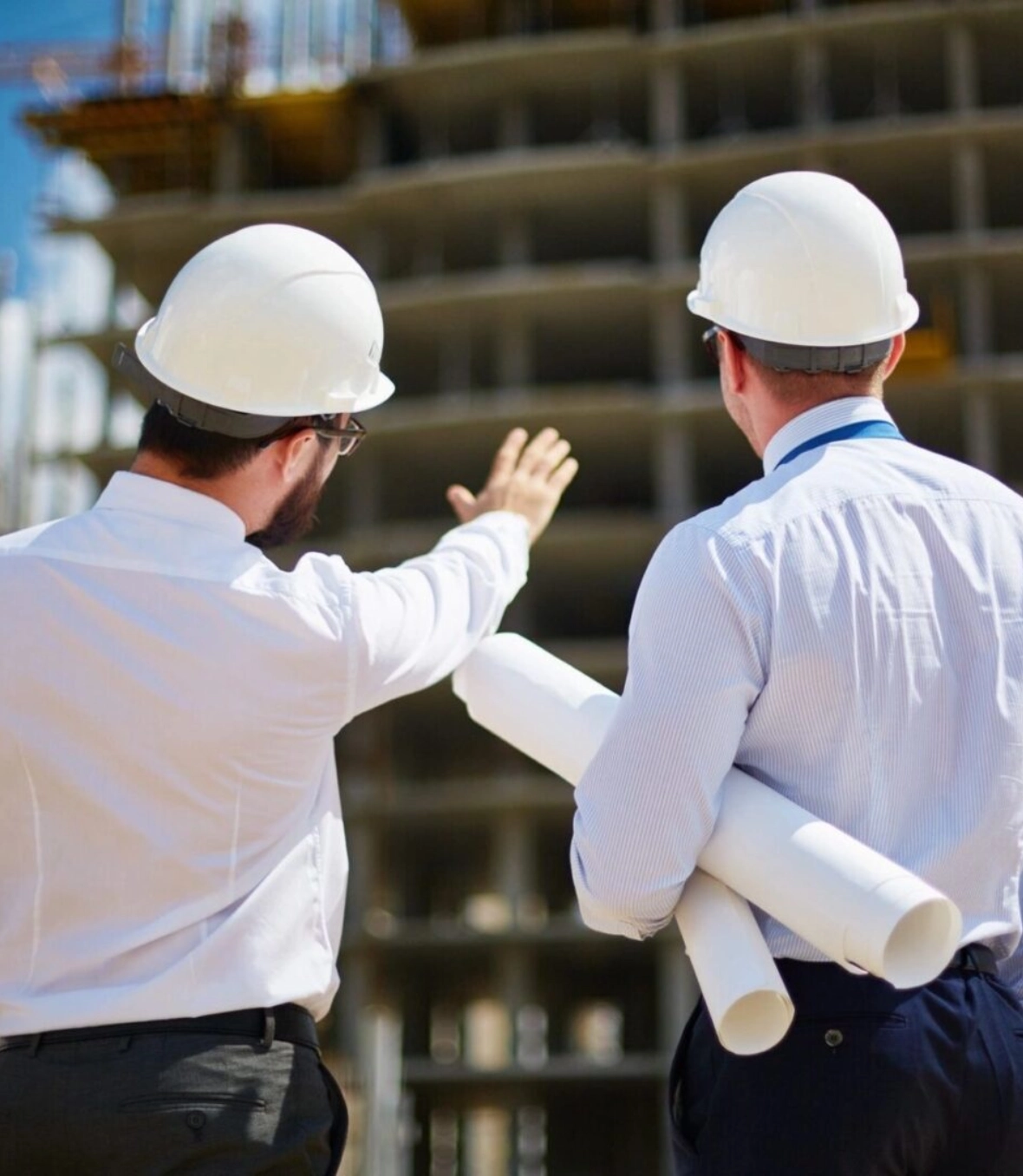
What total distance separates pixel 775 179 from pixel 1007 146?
2890 cm

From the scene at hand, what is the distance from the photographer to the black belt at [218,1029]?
2516 mm

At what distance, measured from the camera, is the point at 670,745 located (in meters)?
2.41

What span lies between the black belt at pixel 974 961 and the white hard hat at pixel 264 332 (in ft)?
4.46

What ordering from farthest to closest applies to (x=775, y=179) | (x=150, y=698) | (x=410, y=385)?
(x=410, y=385), (x=775, y=179), (x=150, y=698)

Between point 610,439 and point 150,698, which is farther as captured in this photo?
point 610,439

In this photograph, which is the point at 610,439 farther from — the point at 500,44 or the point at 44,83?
the point at 44,83

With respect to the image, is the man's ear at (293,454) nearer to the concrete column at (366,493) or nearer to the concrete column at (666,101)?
the concrete column at (366,493)

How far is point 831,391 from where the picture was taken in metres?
2.76

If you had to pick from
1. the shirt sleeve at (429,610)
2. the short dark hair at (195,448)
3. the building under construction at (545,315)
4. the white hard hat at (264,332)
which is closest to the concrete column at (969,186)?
the building under construction at (545,315)

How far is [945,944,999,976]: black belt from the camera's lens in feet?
7.88

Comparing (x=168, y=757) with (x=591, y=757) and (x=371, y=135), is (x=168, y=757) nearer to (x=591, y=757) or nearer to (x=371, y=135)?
(x=591, y=757)

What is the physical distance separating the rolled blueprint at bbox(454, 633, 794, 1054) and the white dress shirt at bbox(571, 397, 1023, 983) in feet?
0.23

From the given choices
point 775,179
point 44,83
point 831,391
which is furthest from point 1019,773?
point 44,83

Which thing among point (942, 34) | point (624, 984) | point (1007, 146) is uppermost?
point (942, 34)
